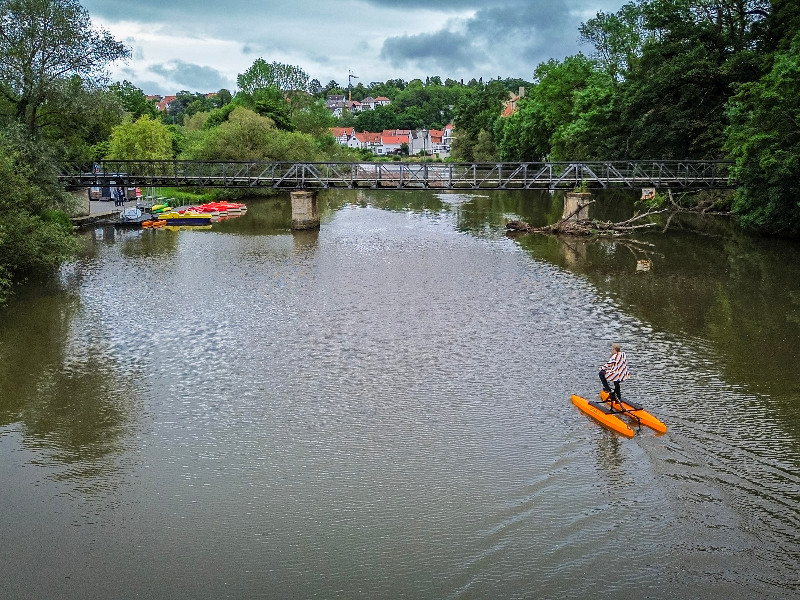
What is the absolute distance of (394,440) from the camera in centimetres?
1817

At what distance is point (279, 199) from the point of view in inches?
3164

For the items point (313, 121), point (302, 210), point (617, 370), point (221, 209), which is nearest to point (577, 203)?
point (302, 210)

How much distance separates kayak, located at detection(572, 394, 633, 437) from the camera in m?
18.3

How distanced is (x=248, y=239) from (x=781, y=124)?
30.1 meters

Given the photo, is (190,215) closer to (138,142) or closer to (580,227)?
(138,142)

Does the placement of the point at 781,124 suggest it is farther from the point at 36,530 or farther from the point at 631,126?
the point at 36,530

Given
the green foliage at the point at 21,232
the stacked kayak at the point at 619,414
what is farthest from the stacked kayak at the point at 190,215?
the stacked kayak at the point at 619,414

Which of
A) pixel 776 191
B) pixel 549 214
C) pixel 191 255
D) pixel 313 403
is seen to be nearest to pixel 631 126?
pixel 549 214

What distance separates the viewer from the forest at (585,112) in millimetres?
39000

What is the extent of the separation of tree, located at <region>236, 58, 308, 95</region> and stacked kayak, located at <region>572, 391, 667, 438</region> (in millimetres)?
113176

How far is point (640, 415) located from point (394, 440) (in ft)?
18.6

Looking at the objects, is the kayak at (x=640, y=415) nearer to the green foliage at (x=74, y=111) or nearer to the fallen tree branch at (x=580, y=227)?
the fallen tree branch at (x=580, y=227)

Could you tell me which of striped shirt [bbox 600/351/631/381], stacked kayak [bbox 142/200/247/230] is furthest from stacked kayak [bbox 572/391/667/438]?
stacked kayak [bbox 142/200/247/230]

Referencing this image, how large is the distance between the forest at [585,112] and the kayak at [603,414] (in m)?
20.9
